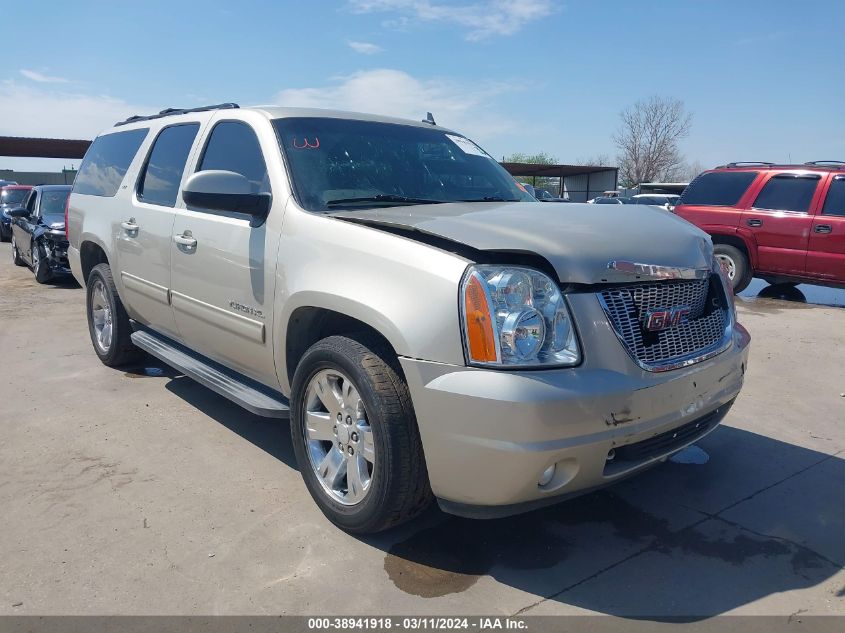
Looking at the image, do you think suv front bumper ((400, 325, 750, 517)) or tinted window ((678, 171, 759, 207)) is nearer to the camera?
suv front bumper ((400, 325, 750, 517))

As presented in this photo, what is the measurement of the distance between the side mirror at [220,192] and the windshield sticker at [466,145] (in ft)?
5.26

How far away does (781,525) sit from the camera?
125 inches

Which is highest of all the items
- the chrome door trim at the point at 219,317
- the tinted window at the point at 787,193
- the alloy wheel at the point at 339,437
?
the tinted window at the point at 787,193

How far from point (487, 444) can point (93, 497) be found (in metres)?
2.19

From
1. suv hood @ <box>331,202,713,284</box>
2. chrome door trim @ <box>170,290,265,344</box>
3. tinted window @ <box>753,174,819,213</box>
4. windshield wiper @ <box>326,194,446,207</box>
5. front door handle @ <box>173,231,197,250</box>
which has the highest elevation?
tinted window @ <box>753,174,819,213</box>

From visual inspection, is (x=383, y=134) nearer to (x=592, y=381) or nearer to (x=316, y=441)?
(x=316, y=441)

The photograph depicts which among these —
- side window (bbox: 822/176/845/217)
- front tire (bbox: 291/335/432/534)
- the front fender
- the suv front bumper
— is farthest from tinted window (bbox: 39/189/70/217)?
side window (bbox: 822/176/845/217)

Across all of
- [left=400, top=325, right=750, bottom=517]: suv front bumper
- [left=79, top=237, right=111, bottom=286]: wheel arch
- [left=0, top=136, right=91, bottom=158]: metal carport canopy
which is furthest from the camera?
[left=0, top=136, right=91, bottom=158]: metal carport canopy

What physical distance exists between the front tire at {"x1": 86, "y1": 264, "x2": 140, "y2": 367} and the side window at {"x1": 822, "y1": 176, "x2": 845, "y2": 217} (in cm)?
852

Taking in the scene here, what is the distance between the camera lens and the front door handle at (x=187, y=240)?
4.01 meters

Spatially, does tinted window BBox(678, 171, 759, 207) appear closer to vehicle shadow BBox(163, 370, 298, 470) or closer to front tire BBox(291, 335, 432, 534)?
vehicle shadow BBox(163, 370, 298, 470)

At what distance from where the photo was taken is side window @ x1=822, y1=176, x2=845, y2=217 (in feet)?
29.3

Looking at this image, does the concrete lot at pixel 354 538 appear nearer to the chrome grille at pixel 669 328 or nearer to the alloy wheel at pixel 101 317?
the chrome grille at pixel 669 328

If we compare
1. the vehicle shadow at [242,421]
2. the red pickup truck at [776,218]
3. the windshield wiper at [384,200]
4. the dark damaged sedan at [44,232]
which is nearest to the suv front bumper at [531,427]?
the windshield wiper at [384,200]
